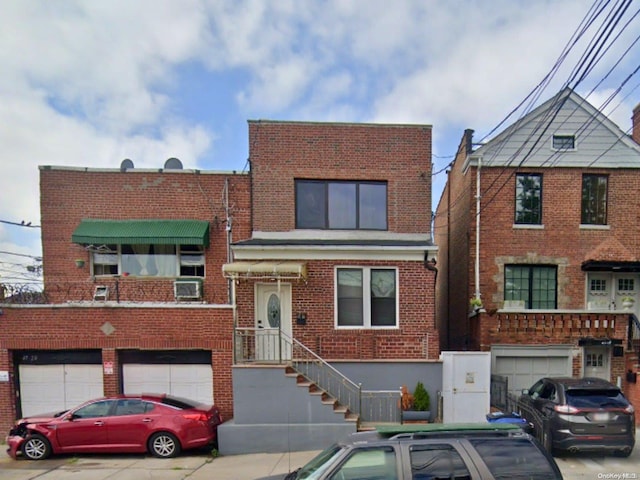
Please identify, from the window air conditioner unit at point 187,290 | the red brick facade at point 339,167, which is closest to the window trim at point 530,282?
the red brick facade at point 339,167

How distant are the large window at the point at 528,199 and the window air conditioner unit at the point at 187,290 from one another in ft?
34.7

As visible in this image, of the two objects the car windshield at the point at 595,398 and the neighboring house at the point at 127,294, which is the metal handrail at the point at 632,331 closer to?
the car windshield at the point at 595,398

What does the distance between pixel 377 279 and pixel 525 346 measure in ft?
17.1

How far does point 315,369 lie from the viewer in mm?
9031

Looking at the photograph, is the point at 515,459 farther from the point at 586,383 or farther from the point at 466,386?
the point at 466,386

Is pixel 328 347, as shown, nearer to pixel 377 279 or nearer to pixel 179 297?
pixel 377 279

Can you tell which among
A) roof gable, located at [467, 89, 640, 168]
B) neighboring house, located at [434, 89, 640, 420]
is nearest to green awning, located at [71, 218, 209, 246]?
neighboring house, located at [434, 89, 640, 420]

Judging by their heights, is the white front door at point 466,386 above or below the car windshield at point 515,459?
below

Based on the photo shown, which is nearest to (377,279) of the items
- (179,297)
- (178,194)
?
(179,297)

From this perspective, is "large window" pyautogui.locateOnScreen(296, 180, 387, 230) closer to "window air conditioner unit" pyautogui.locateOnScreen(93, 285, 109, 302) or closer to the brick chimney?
"window air conditioner unit" pyautogui.locateOnScreen(93, 285, 109, 302)

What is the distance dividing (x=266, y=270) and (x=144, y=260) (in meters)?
4.29

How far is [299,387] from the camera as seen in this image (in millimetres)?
8000

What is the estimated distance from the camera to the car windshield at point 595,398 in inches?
269

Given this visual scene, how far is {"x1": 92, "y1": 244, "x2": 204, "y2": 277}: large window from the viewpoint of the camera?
10258 millimetres
